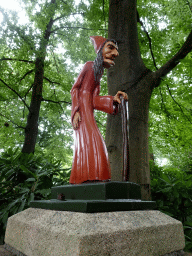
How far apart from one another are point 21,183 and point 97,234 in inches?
95.4

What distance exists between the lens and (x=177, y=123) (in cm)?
543

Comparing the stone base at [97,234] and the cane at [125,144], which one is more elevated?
the cane at [125,144]

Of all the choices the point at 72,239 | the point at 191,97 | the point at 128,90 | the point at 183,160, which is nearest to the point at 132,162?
the point at 128,90

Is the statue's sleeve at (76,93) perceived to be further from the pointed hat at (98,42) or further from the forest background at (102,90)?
the forest background at (102,90)

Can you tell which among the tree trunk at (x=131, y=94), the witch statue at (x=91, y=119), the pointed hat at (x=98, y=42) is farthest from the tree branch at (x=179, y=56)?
the witch statue at (x=91, y=119)

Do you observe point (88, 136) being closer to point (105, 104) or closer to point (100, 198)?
point (105, 104)

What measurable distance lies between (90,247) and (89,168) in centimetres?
78

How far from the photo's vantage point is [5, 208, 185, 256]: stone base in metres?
Answer: 1.22

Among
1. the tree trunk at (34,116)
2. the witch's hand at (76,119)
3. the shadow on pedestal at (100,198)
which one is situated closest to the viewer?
the shadow on pedestal at (100,198)

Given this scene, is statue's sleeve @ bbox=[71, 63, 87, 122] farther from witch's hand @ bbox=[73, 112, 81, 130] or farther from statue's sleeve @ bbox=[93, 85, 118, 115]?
statue's sleeve @ bbox=[93, 85, 118, 115]

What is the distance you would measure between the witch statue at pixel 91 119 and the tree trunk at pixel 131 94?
3.40 feet

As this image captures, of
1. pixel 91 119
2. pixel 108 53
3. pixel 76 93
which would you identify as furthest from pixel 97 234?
pixel 108 53

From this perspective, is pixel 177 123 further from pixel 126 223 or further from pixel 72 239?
pixel 72 239

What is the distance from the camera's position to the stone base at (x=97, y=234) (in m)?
1.22
